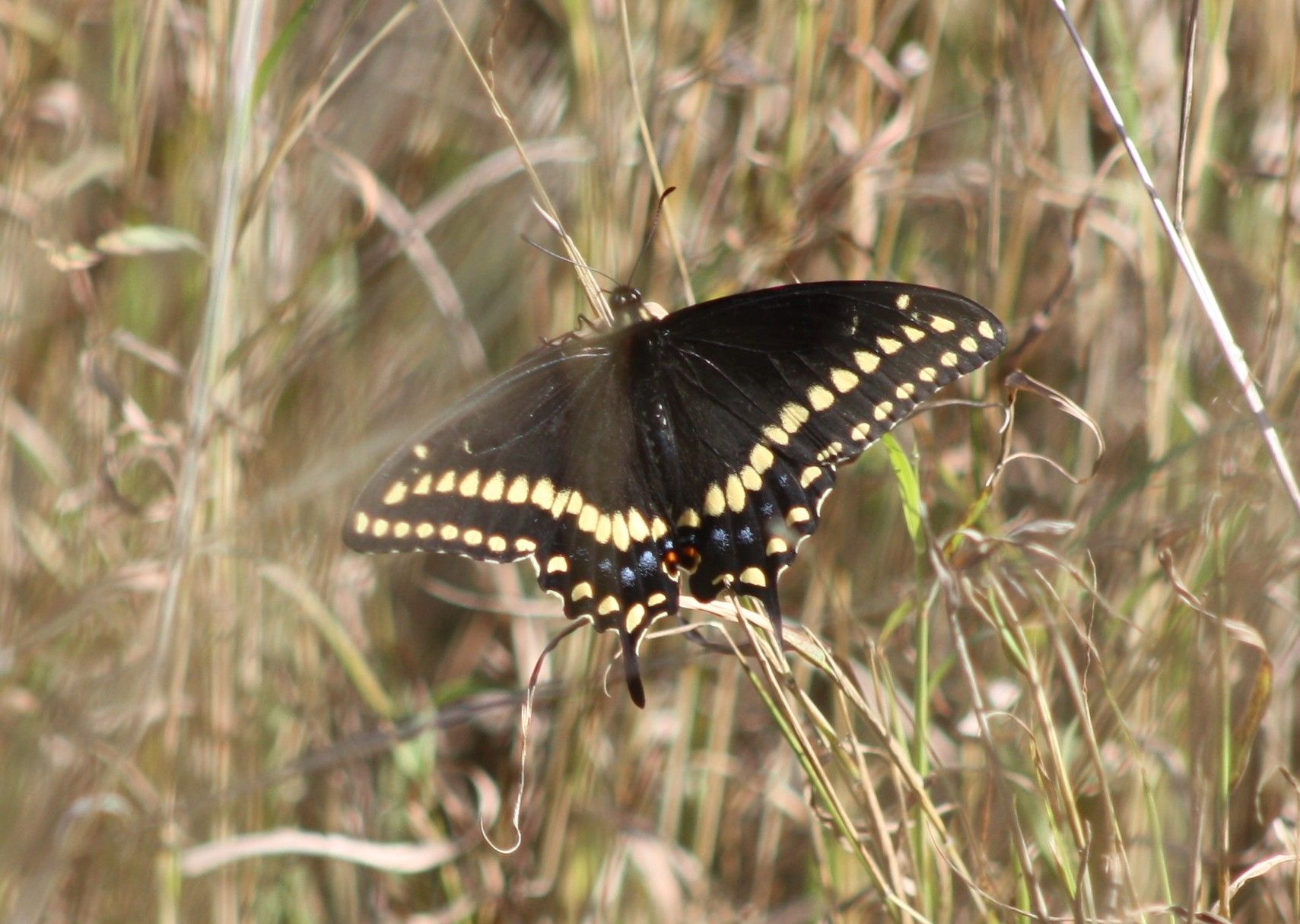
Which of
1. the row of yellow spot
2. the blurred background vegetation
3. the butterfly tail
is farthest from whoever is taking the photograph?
the blurred background vegetation

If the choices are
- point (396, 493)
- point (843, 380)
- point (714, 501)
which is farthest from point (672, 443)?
point (396, 493)

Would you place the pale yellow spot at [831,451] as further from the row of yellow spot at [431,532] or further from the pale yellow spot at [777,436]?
the row of yellow spot at [431,532]

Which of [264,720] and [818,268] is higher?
[818,268]

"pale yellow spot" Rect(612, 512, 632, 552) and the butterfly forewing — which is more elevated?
the butterfly forewing

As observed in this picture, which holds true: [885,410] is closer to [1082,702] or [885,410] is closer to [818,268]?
[1082,702]

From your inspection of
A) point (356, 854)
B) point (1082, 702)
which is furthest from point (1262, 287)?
point (356, 854)

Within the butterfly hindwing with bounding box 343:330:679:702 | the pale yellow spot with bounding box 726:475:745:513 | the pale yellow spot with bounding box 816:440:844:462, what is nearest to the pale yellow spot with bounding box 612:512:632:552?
the butterfly hindwing with bounding box 343:330:679:702

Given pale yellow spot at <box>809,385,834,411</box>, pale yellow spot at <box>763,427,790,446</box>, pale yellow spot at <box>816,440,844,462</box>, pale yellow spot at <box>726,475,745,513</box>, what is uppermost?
pale yellow spot at <box>809,385,834,411</box>

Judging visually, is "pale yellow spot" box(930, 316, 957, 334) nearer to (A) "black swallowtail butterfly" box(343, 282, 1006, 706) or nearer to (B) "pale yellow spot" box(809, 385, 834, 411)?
(A) "black swallowtail butterfly" box(343, 282, 1006, 706)
